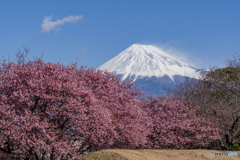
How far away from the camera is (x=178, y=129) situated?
1700 centimetres

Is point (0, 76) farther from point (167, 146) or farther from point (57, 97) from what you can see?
point (167, 146)

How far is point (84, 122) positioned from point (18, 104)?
8.88 feet

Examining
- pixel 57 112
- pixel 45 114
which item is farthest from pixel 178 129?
pixel 45 114

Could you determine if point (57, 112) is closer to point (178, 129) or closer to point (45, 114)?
point (45, 114)

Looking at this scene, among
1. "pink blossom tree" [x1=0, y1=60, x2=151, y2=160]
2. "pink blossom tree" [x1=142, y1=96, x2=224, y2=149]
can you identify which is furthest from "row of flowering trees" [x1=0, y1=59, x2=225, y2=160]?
"pink blossom tree" [x1=142, y1=96, x2=224, y2=149]

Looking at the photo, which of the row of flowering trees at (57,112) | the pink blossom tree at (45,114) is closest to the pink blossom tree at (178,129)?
the row of flowering trees at (57,112)

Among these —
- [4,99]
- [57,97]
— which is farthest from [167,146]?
[4,99]

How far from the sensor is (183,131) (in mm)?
17000

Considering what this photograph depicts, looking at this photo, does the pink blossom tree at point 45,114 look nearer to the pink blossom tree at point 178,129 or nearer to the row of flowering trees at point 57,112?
the row of flowering trees at point 57,112

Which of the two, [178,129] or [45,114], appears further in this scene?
[178,129]

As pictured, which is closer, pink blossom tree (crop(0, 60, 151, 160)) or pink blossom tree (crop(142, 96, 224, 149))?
pink blossom tree (crop(0, 60, 151, 160))

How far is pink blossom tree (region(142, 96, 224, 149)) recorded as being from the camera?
16703 mm

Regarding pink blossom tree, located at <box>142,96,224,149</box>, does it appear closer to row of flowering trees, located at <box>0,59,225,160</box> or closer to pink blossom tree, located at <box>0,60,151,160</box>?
row of flowering trees, located at <box>0,59,225,160</box>

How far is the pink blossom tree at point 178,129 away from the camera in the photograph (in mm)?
16703
